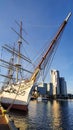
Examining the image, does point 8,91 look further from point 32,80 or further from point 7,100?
point 32,80

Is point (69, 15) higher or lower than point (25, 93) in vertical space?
higher

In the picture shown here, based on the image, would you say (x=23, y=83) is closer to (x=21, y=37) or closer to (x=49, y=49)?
(x=49, y=49)

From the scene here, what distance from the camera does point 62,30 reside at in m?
38.6

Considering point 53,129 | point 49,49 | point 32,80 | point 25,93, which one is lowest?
point 53,129

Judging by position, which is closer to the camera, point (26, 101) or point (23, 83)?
point (26, 101)

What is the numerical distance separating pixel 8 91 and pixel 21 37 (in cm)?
2370

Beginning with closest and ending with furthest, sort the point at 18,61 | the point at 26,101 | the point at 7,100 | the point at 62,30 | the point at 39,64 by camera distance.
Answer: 1. the point at 62,30
2. the point at 39,64
3. the point at 26,101
4. the point at 7,100
5. the point at 18,61

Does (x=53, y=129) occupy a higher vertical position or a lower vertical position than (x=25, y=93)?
lower

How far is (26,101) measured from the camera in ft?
157

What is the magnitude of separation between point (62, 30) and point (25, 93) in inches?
777

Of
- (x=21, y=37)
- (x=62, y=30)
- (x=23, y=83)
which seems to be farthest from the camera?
(x=21, y=37)

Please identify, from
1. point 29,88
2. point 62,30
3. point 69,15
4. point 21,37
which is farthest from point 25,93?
point 21,37

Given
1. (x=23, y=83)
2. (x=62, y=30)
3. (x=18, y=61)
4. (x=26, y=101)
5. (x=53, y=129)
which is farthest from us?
(x=18, y=61)

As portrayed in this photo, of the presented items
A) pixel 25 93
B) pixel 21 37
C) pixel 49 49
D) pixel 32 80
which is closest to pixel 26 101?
pixel 25 93
